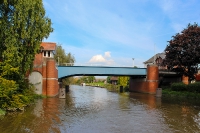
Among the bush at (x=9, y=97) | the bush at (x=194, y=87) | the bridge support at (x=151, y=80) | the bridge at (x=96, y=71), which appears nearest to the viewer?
the bush at (x=9, y=97)

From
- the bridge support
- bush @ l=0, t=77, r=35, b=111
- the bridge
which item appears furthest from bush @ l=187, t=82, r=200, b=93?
bush @ l=0, t=77, r=35, b=111

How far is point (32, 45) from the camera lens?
1825 cm

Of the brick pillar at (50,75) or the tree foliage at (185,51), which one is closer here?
the brick pillar at (50,75)

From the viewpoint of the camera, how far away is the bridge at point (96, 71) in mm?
34719

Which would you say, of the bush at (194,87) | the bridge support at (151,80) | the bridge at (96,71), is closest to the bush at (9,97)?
the bridge at (96,71)

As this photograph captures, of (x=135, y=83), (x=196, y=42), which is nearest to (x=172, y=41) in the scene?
(x=196, y=42)

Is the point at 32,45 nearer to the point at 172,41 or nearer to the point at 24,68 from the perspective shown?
the point at 24,68

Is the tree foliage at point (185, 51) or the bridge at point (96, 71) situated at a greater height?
the tree foliage at point (185, 51)

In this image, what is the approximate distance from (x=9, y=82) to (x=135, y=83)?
1403 inches

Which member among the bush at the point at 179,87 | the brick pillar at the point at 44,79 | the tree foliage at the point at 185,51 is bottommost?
the bush at the point at 179,87

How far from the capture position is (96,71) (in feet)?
125

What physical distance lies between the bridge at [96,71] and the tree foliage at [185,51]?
589 cm

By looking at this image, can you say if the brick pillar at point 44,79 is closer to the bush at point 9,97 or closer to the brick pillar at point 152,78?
the bush at point 9,97

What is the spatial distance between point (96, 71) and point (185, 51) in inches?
584
